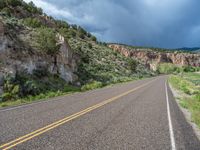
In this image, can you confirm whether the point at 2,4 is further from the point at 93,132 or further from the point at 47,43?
the point at 93,132

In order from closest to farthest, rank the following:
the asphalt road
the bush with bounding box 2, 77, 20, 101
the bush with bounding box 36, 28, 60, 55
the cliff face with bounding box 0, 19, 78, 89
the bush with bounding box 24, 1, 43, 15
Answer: the asphalt road, the bush with bounding box 2, 77, 20, 101, the cliff face with bounding box 0, 19, 78, 89, the bush with bounding box 36, 28, 60, 55, the bush with bounding box 24, 1, 43, 15

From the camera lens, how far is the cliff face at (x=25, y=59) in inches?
1005

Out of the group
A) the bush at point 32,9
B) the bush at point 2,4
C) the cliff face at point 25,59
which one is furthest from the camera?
the bush at point 32,9

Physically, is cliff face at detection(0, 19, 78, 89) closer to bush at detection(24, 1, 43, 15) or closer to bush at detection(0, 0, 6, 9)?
bush at detection(0, 0, 6, 9)

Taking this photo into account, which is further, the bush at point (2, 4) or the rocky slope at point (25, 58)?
the bush at point (2, 4)

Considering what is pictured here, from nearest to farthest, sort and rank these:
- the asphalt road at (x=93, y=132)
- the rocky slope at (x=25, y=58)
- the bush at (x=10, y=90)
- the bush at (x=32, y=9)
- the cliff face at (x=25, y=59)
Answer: the asphalt road at (x=93, y=132)
the bush at (x=10, y=90)
the cliff face at (x=25, y=59)
the rocky slope at (x=25, y=58)
the bush at (x=32, y=9)

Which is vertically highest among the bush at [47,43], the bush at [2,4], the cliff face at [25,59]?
the bush at [2,4]

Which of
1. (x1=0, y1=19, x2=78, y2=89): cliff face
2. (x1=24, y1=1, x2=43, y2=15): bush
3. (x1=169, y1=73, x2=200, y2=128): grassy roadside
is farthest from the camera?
(x1=24, y1=1, x2=43, y2=15): bush

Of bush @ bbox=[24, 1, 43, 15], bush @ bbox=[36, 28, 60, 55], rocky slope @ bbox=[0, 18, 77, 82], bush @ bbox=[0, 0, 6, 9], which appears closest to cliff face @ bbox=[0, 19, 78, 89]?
rocky slope @ bbox=[0, 18, 77, 82]

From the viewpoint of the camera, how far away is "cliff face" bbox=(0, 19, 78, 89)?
25.5 metres

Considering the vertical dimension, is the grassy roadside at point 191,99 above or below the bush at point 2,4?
below

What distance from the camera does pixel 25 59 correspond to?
28.9 meters

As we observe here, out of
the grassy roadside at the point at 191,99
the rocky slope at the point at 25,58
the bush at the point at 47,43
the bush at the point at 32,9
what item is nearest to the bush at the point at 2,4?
the bush at the point at 32,9

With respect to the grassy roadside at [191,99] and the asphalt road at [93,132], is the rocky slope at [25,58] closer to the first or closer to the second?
the asphalt road at [93,132]
